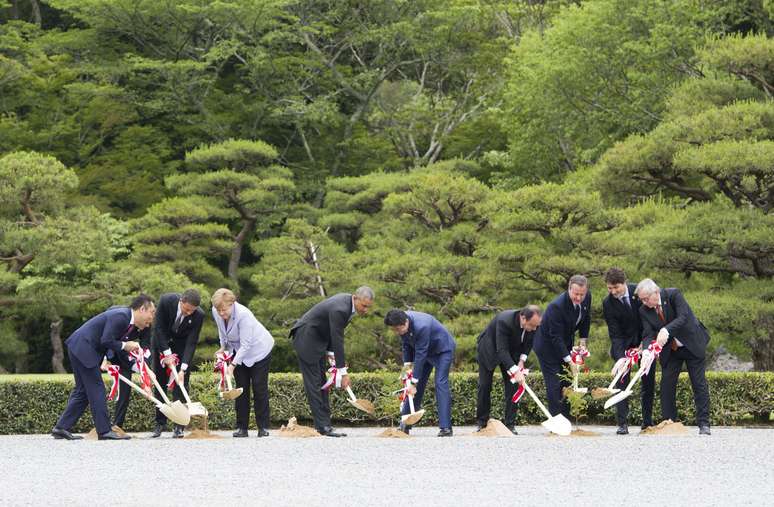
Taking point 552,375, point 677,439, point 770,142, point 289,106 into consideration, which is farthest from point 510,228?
point 289,106

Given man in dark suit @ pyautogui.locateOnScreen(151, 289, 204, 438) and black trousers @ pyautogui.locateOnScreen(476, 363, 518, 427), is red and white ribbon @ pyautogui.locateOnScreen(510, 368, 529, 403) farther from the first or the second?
man in dark suit @ pyautogui.locateOnScreen(151, 289, 204, 438)

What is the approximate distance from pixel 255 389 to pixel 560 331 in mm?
2898

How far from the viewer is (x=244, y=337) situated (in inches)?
447

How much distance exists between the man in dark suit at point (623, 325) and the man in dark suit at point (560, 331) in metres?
0.22

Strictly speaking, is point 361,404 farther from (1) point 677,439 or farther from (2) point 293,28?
(2) point 293,28

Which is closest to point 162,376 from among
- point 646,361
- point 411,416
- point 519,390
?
point 411,416

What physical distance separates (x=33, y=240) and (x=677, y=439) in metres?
13.4

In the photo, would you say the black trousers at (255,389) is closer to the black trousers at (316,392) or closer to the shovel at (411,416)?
the black trousers at (316,392)

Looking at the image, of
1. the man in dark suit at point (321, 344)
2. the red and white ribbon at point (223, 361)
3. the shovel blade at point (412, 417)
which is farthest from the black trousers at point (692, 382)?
the red and white ribbon at point (223, 361)

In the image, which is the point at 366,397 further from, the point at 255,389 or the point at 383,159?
the point at 383,159

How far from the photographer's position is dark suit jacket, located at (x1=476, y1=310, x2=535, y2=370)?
1138 centimetres

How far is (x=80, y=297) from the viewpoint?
73.6ft

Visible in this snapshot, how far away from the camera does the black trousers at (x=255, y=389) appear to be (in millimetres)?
11586

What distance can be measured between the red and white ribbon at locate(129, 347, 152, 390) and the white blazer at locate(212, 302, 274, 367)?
71cm
